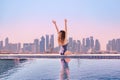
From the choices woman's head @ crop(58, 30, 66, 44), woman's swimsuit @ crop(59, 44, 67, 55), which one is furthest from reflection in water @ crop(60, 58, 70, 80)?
woman's head @ crop(58, 30, 66, 44)

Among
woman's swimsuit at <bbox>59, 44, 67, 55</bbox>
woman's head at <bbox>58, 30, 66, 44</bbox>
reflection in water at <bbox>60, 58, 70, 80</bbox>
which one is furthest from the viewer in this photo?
woman's head at <bbox>58, 30, 66, 44</bbox>

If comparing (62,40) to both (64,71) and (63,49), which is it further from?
(64,71)

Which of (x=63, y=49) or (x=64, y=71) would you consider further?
(x=63, y=49)

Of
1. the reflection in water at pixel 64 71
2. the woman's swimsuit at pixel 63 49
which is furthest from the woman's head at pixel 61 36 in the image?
the reflection in water at pixel 64 71

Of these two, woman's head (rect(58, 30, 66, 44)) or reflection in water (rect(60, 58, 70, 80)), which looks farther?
woman's head (rect(58, 30, 66, 44))

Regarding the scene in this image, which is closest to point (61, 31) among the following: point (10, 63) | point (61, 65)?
point (61, 65)

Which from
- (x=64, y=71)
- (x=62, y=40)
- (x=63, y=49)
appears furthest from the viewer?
(x=62, y=40)

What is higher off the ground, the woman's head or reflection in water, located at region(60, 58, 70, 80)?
the woman's head

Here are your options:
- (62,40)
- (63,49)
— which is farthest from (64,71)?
(62,40)

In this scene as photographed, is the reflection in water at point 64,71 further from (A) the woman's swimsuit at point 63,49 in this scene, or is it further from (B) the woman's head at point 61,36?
(B) the woman's head at point 61,36

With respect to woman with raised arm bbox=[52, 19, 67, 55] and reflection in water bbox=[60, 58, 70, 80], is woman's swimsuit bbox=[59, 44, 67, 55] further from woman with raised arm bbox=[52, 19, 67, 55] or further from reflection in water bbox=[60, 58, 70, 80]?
reflection in water bbox=[60, 58, 70, 80]

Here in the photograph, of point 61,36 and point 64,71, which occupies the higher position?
point 61,36

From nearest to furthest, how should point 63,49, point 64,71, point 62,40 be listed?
point 64,71
point 63,49
point 62,40

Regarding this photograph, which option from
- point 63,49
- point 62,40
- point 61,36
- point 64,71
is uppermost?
point 61,36
